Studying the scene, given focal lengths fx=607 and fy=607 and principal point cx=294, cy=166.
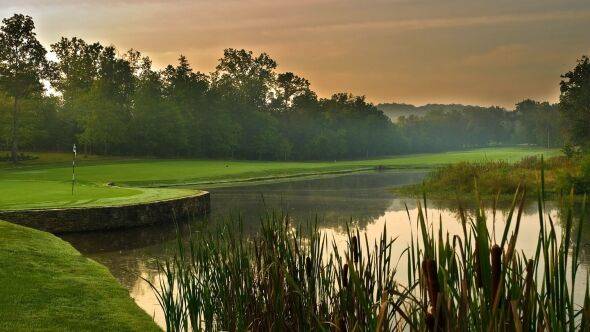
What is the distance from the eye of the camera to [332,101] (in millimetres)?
117000

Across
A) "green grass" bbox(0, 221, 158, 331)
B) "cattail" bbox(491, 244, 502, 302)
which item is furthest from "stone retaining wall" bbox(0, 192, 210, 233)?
"cattail" bbox(491, 244, 502, 302)

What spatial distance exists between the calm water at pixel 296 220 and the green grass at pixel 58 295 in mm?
543

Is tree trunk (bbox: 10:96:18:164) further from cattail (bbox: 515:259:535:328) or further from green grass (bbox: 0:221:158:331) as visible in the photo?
cattail (bbox: 515:259:535:328)

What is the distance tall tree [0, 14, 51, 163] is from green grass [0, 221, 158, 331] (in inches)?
1968

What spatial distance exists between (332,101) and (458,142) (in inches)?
3103

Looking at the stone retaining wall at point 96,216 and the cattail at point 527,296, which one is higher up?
the cattail at point 527,296

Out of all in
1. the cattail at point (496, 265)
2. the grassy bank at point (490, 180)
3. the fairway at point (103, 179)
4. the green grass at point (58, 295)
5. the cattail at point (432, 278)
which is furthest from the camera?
the grassy bank at point (490, 180)

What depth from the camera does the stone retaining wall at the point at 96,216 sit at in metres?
18.5

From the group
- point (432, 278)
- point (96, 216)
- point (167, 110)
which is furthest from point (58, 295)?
point (167, 110)

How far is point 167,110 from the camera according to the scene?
7119 cm

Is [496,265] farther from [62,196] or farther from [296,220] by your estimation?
[62,196]

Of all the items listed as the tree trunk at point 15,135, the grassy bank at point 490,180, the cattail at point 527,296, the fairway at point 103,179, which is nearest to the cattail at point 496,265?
the cattail at point 527,296

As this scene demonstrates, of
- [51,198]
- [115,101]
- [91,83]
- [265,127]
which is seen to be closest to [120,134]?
[115,101]

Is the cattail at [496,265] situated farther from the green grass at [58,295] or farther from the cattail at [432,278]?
the green grass at [58,295]
